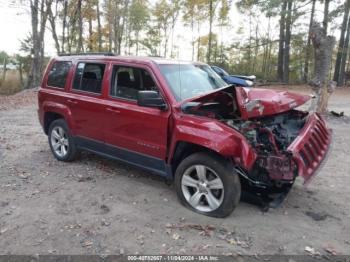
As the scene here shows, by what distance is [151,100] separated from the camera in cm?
415

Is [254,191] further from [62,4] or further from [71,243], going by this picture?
[62,4]

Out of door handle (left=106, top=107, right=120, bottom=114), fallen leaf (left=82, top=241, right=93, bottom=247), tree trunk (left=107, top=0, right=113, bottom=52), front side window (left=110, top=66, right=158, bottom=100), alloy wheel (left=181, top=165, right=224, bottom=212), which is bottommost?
fallen leaf (left=82, top=241, right=93, bottom=247)

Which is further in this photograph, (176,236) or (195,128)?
(195,128)

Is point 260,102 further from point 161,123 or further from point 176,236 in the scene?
point 176,236

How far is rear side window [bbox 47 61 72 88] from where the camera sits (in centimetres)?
575

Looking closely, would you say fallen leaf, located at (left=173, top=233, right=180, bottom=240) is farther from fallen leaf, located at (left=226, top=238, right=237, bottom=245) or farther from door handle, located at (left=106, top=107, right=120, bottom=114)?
door handle, located at (left=106, top=107, right=120, bottom=114)

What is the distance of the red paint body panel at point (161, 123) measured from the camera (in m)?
3.72

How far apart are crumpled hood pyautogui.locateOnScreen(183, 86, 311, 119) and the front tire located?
652mm

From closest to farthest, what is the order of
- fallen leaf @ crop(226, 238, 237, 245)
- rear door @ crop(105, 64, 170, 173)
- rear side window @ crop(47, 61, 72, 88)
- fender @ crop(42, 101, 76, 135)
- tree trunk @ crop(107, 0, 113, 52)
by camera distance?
fallen leaf @ crop(226, 238, 237, 245) → rear door @ crop(105, 64, 170, 173) → fender @ crop(42, 101, 76, 135) → rear side window @ crop(47, 61, 72, 88) → tree trunk @ crop(107, 0, 113, 52)

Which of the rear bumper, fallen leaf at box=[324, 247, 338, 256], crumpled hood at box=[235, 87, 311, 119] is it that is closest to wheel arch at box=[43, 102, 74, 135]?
crumpled hood at box=[235, 87, 311, 119]

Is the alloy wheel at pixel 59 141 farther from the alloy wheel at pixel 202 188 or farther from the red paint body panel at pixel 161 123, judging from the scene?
the alloy wheel at pixel 202 188

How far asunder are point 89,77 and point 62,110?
826 millimetres

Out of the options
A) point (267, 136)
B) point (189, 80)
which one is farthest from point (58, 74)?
point (267, 136)

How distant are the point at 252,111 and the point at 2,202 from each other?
3.38 metres
